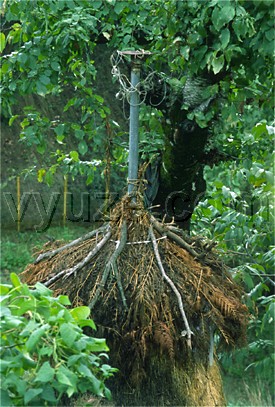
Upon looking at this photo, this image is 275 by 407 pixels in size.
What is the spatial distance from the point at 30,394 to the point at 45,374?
0.07 meters

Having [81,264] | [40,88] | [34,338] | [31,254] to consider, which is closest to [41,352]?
[34,338]

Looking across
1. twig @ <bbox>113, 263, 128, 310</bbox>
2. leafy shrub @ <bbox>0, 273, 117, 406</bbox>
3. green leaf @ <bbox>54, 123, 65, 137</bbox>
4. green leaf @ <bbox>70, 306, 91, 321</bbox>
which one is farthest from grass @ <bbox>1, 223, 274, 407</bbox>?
leafy shrub @ <bbox>0, 273, 117, 406</bbox>

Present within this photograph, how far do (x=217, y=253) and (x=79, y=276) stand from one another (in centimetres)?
89

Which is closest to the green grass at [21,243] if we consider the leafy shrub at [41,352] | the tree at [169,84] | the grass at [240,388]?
the grass at [240,388]

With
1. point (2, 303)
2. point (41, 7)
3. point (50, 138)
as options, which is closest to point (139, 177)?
point (41, 7)

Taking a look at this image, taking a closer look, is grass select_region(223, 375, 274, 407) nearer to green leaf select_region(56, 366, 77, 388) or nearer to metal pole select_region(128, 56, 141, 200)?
metal pole select_region(128, 56, 141, 200)

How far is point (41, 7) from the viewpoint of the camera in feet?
16.8

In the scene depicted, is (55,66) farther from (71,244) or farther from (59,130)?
(71,244)

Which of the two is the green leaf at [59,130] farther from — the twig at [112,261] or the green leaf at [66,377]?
the green leaf at [66,377]

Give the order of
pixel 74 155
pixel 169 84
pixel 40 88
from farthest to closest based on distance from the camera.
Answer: pixel 74 155 → pixel 169 84 → pixel 40 88

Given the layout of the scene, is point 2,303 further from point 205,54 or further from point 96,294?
point 205,54

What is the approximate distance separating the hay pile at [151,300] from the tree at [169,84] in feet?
0.03

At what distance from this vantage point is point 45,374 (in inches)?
95.6

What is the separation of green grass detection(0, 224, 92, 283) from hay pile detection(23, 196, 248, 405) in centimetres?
756
